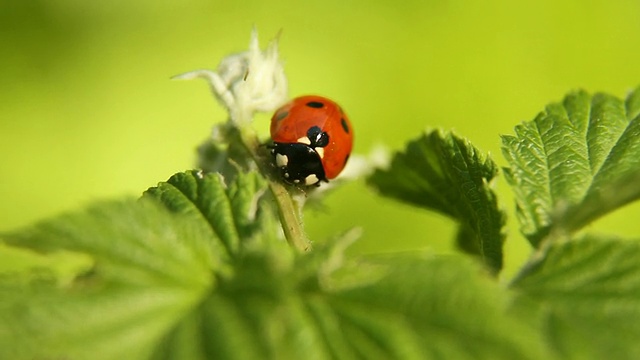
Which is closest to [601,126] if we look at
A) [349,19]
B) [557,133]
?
[557,133]

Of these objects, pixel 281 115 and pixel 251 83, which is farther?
pixel 281 115

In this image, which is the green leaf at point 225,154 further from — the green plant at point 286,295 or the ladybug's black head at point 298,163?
the green plant at point 286,295

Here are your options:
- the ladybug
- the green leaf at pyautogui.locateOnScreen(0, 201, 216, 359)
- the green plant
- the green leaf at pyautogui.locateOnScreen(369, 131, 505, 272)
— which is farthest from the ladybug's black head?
the green leaf at pyautogui.locateOnScreen(0, 201, 216, 359)

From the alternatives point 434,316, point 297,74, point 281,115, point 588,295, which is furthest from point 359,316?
point 297,74

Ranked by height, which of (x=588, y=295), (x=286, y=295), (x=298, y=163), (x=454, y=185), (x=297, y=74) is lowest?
(x=588, y=295)

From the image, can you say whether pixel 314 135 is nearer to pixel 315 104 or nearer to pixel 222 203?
pixel 315 104

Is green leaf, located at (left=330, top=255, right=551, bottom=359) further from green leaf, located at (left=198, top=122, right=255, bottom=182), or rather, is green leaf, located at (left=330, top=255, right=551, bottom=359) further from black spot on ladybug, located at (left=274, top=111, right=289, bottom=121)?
black spot on ladybug, located at (left=274, top=111, right=289, bottom=121)
